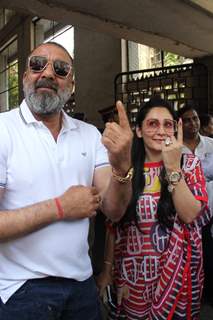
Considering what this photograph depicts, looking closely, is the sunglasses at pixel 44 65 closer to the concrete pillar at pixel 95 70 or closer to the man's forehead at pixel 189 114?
the man's forehead at pixel 189 114

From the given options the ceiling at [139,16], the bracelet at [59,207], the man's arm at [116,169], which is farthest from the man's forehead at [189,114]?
the bracelet at [59,207]

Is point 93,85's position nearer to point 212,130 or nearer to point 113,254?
point 212,130

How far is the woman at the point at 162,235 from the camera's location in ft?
6.59

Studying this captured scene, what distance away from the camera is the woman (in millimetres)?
2010

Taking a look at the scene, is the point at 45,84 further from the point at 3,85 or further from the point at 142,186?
the point at 3,85

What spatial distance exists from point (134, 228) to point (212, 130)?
3136 mm

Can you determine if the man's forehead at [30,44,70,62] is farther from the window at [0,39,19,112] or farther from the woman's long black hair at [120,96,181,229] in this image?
the window at [0,39,19,112]

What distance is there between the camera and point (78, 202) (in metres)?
1.56

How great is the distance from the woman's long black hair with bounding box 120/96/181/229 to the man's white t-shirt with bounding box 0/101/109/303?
0.45 metres

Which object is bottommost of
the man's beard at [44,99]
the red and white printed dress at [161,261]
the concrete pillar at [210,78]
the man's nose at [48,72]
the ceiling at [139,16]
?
the red and white printed dress at [161,261]

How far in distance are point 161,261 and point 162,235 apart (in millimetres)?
131

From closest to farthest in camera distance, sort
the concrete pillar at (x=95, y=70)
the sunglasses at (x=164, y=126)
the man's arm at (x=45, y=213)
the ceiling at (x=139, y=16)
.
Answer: the man's arm at (x=45, y=213) → the sunglasses at (x=164, y=126) → the ceiling at (x=139, y=16) → the concrete pillar at (x=95, y=70)

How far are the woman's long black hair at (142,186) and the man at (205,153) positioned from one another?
1.99 feet

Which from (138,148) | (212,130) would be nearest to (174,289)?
(138,148)
